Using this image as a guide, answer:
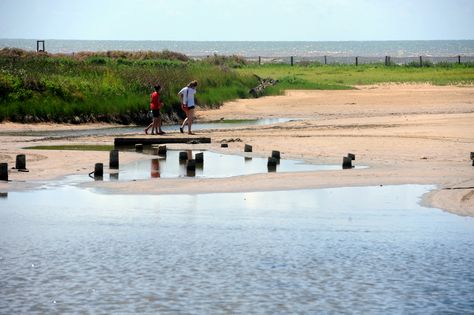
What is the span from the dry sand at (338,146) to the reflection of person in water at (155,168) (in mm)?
973

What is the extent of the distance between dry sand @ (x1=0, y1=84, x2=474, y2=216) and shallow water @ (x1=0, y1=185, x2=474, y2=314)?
0.82 m

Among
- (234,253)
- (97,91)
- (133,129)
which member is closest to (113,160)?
(234,253)

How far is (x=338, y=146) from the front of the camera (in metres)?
33.7

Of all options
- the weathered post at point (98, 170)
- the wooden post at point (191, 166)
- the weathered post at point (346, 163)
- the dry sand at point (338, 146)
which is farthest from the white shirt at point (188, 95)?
the weathered post at point (98, 170)

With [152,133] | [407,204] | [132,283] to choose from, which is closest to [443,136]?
[152,133]

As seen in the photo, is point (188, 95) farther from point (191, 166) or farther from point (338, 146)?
point (191, 166)

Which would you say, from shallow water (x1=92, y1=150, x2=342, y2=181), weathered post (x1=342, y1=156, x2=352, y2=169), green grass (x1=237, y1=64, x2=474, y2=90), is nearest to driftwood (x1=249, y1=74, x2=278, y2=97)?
green grass (x1=237, y1=64, x2=474, y2=90)

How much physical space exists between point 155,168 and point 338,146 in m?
7.04

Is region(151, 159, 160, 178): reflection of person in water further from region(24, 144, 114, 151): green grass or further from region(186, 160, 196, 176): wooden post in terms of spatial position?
region(24, 144, 114, 151): green grass

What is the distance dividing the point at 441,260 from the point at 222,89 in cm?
3987

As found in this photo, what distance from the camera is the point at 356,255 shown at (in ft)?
61.4

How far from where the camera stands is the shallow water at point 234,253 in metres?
15.8

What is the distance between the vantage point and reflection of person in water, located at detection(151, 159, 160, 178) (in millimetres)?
27328

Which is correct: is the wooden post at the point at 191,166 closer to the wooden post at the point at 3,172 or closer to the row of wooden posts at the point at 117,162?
the row of wooden posts at the point at 117,162
